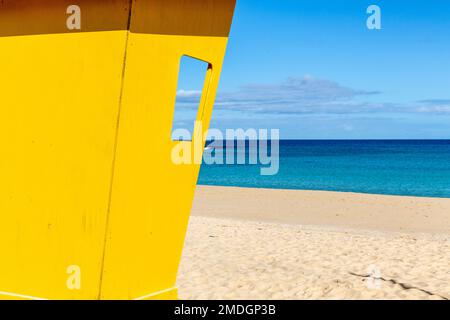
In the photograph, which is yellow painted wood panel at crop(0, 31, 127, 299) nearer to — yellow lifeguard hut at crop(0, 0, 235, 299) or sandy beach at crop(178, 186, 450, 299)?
yellow lifeguard hut at crop(0, 0, 235, 299)

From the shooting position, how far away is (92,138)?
9.34 ft

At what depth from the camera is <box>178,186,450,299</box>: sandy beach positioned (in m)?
5.82

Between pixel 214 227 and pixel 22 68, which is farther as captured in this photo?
pixel 214 227

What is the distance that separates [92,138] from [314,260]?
5.39 m

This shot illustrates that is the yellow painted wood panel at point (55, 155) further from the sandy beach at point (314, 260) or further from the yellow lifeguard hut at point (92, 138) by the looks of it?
the sandy beach at point (314, 260)

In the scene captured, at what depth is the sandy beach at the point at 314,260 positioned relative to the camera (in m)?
5.82

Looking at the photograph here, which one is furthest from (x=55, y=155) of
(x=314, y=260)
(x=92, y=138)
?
(x=314, y=260)

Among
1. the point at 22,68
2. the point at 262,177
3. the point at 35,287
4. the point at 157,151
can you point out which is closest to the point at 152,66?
the point at 157,151

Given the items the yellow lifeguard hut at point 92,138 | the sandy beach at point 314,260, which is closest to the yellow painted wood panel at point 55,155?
the yellow lifeguard hut at point 92,138

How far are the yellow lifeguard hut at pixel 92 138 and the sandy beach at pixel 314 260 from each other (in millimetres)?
2709

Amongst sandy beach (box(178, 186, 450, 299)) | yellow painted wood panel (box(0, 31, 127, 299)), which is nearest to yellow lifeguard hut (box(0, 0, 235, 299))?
yellow painted wood panel (box(0, 31, 127, 299))

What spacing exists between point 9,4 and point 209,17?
1.27 m

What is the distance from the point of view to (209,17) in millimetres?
3213
